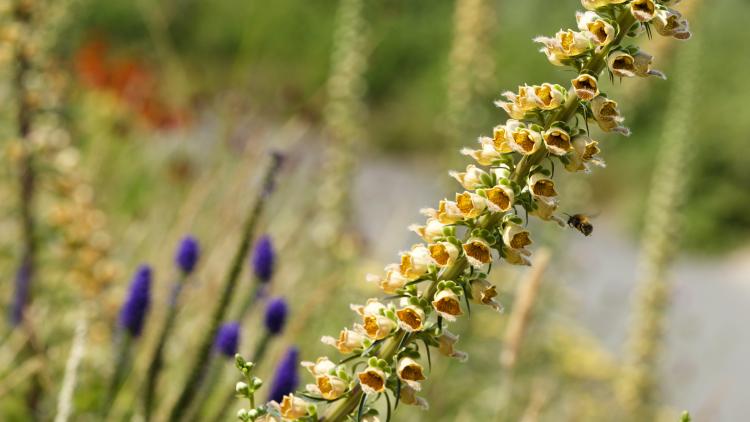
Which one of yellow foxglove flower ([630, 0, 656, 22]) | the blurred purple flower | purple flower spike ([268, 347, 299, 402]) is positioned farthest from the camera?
the blurred purple flower

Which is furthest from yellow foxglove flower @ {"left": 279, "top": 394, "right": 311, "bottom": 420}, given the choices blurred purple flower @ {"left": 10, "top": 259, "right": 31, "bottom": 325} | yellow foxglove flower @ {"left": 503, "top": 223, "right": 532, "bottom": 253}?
blurred purple flower @ {"left": 10, "top": 259, "right": 31, "bottom": 325}

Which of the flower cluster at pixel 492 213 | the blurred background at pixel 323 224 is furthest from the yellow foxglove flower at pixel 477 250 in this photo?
the blurred background at pixel 323 224

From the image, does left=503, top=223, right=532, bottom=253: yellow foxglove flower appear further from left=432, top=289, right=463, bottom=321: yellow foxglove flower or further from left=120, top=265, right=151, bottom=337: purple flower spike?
left=120, top=265, right=151, bottom=337: purple flower spike

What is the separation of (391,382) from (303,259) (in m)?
3.18

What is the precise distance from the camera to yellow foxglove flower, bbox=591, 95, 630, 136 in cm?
69

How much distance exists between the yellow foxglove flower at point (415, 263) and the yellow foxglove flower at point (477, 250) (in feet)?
0.14

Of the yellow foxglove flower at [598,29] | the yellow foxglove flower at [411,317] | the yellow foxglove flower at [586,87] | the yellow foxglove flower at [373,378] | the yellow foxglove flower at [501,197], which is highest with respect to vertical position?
the yellow foxglove flower at [598,29]

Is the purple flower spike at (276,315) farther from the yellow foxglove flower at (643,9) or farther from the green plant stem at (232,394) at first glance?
the yellow foxglove flower at (643,9)

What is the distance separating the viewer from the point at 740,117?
41.0 ft

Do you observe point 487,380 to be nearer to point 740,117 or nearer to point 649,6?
point 649,6

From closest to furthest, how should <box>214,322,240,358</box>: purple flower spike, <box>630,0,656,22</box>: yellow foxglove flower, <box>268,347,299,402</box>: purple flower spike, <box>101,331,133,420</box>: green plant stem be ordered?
1. <box>630,0,656,22</box>: yellow foxglove flower
2. <box>268,347,299,402</box>: purple flower spike
3. <box>214,322,240,358</box>: purple flower spike
4. <box>101,331,133,420</box>: green plant stem

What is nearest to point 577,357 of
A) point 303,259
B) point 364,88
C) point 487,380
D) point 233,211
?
point 487,380

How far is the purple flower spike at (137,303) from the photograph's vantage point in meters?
1.20

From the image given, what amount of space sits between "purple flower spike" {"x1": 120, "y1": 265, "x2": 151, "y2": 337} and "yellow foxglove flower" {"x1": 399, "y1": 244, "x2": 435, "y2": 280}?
1.95 ft
